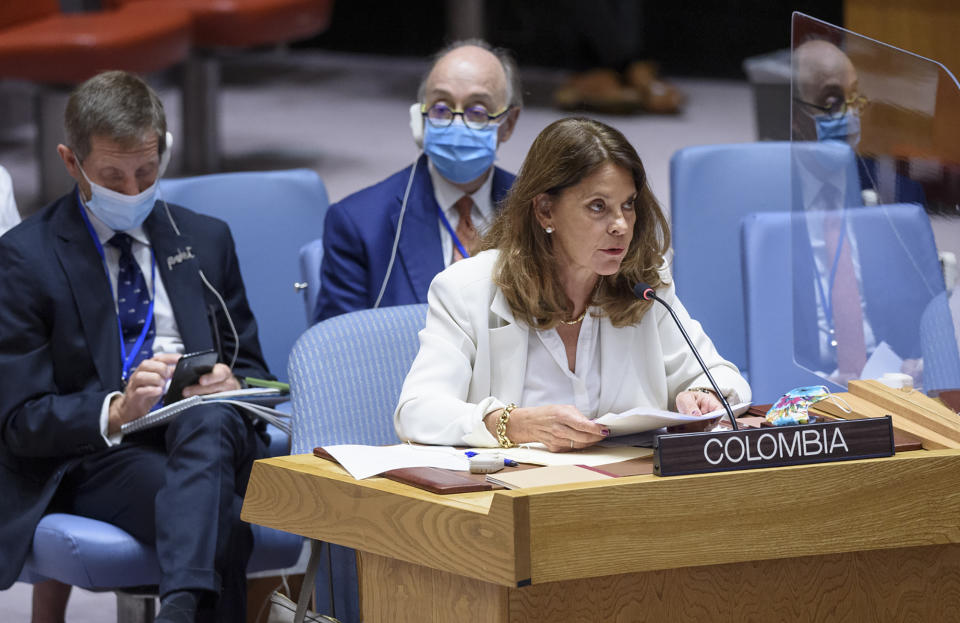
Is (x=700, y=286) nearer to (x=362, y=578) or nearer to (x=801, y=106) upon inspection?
(x=801, y=106)

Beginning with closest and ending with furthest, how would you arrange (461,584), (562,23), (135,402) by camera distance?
(461,584), (135,402), (562,23)

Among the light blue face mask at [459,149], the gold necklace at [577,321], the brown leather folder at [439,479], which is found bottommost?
the brown leather folder at [439,479]

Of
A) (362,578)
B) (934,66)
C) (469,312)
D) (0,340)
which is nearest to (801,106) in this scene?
(934,66)

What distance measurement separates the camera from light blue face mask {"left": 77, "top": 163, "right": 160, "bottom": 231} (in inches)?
109

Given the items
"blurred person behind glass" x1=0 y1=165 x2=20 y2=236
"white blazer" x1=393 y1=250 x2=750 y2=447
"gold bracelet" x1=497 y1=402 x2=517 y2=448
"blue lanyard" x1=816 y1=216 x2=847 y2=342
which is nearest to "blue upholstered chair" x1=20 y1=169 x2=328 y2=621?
"blurred person behind glass" x1=0 y1=165 x2=20 y2=236

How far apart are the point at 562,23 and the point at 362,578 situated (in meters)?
8.98

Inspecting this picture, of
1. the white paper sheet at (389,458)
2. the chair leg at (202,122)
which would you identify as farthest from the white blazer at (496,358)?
the chair leg at (202,122)

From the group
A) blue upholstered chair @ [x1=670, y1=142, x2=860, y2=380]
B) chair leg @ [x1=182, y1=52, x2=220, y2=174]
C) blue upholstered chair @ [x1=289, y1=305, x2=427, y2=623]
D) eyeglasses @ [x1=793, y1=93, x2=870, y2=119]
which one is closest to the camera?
blue upholstered chair @ [x1=289, y1=305, x2=427, y2=623]

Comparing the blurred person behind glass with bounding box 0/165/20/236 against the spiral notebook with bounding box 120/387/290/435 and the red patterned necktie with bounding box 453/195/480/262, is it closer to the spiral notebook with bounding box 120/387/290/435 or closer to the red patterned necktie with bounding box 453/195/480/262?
the spiral notebook with bounding box 120/387/290/435

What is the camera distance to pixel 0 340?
8.73 feet

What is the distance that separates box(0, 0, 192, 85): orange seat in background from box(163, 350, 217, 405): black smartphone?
3610mm

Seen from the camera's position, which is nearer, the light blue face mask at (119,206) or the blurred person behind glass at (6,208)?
the light blue face mask at (119,206)

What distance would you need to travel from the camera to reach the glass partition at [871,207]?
231 centimetres

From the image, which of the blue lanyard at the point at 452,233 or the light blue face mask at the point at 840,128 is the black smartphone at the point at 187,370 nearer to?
the blue lanyard at the point at 452,233
